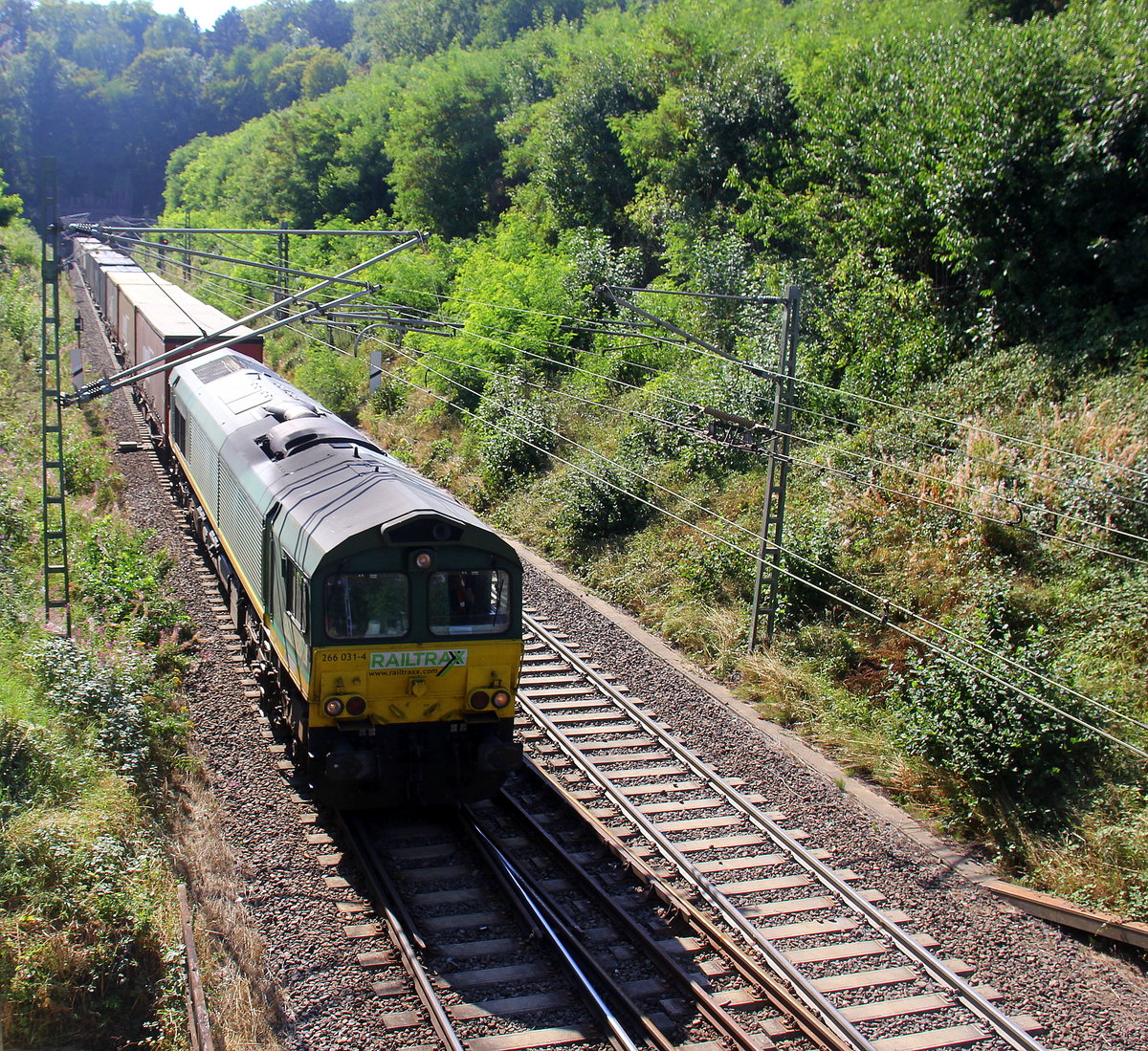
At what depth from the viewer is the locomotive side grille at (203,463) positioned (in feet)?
44.9

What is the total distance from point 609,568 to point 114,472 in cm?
1108

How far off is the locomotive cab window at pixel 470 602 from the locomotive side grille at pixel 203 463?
5.92 m

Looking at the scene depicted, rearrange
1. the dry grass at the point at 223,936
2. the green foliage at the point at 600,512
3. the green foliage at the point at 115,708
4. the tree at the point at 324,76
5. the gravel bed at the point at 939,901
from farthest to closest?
the tree at the point at 324,76
the green foliage at the point at 600,512
the green foliage at the point at 115,708
the gravel bed at the point at 939,901
the dry grass at the point at 223,936

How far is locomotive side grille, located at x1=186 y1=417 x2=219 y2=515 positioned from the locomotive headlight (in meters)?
5.87

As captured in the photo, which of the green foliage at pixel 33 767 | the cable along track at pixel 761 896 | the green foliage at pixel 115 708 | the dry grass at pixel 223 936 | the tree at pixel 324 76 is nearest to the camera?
the dry grass at pixel 223 936

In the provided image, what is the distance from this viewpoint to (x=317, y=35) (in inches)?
4675

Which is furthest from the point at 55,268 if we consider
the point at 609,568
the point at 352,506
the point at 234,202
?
the point at 234,202

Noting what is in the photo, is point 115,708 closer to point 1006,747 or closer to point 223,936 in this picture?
point 223,936

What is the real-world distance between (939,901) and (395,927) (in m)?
4.86

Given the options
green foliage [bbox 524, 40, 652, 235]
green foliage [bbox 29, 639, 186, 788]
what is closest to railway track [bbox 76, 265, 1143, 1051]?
green foliage [bbox 29, 639, 186, 788]

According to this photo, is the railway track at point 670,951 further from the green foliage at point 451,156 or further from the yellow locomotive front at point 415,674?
the green foliage at point 451,156

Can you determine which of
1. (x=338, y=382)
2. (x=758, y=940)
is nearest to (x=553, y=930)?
(x=758, y=940)

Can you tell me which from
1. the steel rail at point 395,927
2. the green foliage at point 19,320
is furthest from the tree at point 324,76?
the steel rail at point 395,927

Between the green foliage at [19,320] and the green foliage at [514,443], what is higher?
the green foliage at [19,320]
